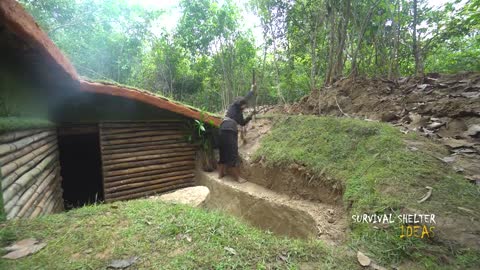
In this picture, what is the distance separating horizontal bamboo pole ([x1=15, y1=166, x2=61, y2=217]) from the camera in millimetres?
2807

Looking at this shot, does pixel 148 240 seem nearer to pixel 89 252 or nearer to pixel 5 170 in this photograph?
pixel 89 252

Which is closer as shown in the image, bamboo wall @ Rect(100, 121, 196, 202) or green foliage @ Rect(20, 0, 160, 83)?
bamboo wall @ Rect(100, 121, 196, 202)

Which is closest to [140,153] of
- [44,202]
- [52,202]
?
[52,202]

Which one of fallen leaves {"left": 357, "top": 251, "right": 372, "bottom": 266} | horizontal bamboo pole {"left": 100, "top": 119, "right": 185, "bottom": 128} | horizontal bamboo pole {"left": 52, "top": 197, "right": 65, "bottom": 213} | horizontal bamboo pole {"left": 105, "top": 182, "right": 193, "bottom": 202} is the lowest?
horizontal bamboo pole {"left": 105, "top": 182, "right": 193, "bottom": 202}

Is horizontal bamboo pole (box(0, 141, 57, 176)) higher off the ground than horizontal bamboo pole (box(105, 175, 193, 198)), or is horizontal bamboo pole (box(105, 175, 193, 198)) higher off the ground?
horizontal bamboo pole (box(0, 141, 57, 176))

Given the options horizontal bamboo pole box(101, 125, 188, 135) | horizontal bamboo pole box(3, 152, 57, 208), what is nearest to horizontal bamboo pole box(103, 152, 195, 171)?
horizontal bamboo pole box(101, 125, 188, 135)

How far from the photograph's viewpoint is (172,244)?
2143 mm

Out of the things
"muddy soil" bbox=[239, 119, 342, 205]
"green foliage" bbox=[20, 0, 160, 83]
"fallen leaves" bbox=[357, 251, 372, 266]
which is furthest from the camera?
"green foliage" bbox=[20, 0, 160, 83]

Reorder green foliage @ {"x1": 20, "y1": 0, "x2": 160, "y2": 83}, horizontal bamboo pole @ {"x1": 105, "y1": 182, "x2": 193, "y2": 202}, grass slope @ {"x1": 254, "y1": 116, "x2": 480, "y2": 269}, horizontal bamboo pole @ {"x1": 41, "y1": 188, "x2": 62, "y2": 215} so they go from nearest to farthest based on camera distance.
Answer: grass slope @ {"x1": 254, "y1": 116, "x2": 480, "y2": 269} < horizontal bamboo pole @ {"x1": 41, "y1": 188, "x2": 62, "y2": 215} < horizontal bamboo pole @ {"x1": 105, "y1": 182, "x2": 193, "y2": 202} < green foliage @ {"x1": 20, "y1": 0, "x2": 160, "y2": 83}

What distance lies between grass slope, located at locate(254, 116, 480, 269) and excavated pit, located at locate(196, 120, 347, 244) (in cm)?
28

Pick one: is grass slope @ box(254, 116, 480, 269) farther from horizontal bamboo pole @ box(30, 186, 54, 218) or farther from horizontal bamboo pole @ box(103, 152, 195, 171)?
horizontal bamboo pole @ box(30, 186, 54, 218)

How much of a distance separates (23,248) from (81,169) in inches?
263

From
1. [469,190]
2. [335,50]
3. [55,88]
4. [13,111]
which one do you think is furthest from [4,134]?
[335,50]

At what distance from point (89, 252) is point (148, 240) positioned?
46cm
